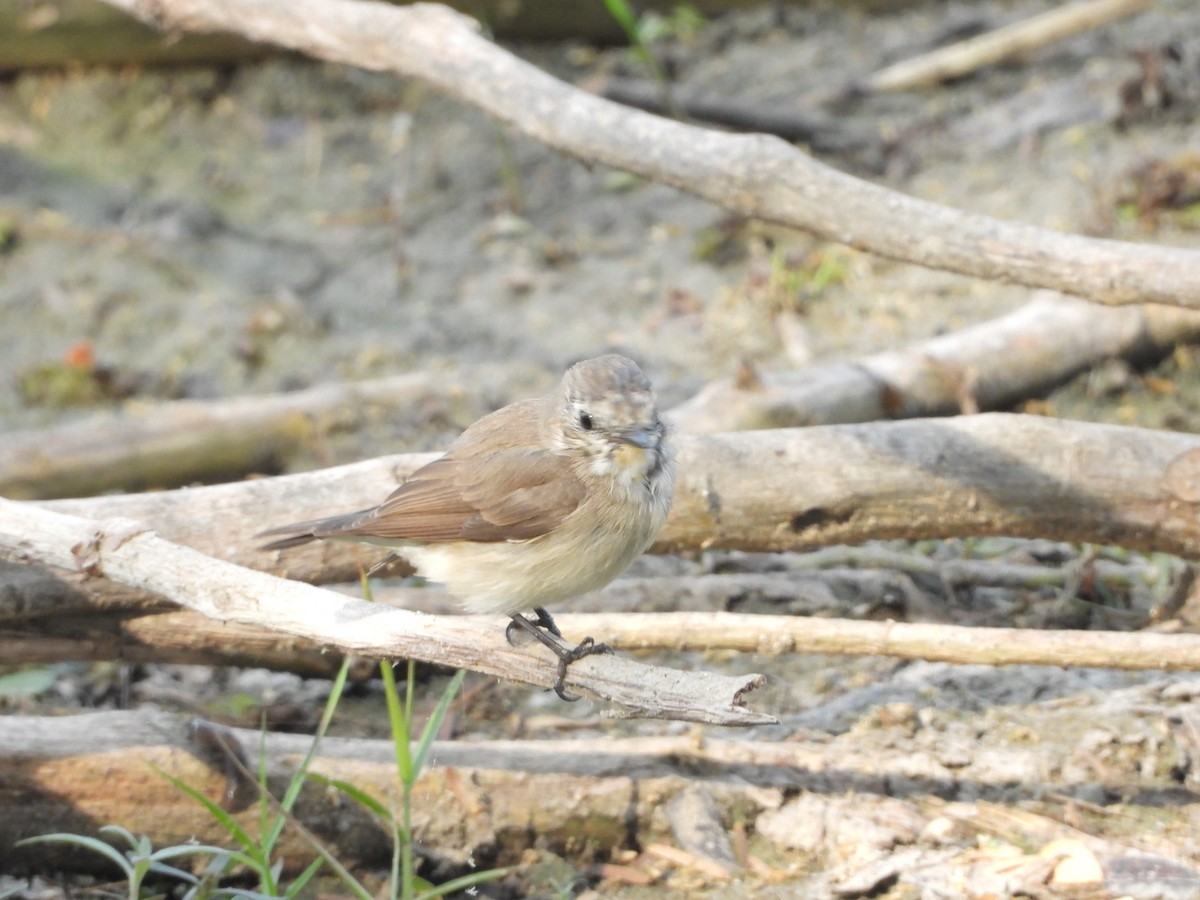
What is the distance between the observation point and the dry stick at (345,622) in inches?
135

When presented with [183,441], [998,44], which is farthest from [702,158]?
[998,44]

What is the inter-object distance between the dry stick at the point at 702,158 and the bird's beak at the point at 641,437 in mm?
1349

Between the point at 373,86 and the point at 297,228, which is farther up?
the point at 373,86

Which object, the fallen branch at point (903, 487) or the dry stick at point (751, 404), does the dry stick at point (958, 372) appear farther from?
the fallen branch at point (903, 487)

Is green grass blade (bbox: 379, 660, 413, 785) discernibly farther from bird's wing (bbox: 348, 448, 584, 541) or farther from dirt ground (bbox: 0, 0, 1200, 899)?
dirt ground (bbox: 0, 0, 1200, 899)

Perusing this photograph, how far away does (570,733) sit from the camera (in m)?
4.91

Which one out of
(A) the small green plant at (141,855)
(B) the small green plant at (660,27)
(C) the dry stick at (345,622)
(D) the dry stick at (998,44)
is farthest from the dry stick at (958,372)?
(B) the small green plant at (660,27)

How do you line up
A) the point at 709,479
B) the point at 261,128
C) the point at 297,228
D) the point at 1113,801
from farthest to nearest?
the point at 261,128 < the point at 297,228 < the point at 709,479 < the point at 1113,801

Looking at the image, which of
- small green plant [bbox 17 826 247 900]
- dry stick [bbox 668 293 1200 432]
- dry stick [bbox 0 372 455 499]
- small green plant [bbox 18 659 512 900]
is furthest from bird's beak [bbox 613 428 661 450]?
dry stick [bbox 0 372 455 499]

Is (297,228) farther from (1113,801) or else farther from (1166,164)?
(1113,801)

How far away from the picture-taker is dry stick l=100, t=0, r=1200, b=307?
175 inches

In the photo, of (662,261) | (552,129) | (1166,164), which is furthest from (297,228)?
(1166,164)

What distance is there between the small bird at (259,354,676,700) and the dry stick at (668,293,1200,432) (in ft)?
5.69

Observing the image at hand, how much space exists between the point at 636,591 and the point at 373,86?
5.48 metres
